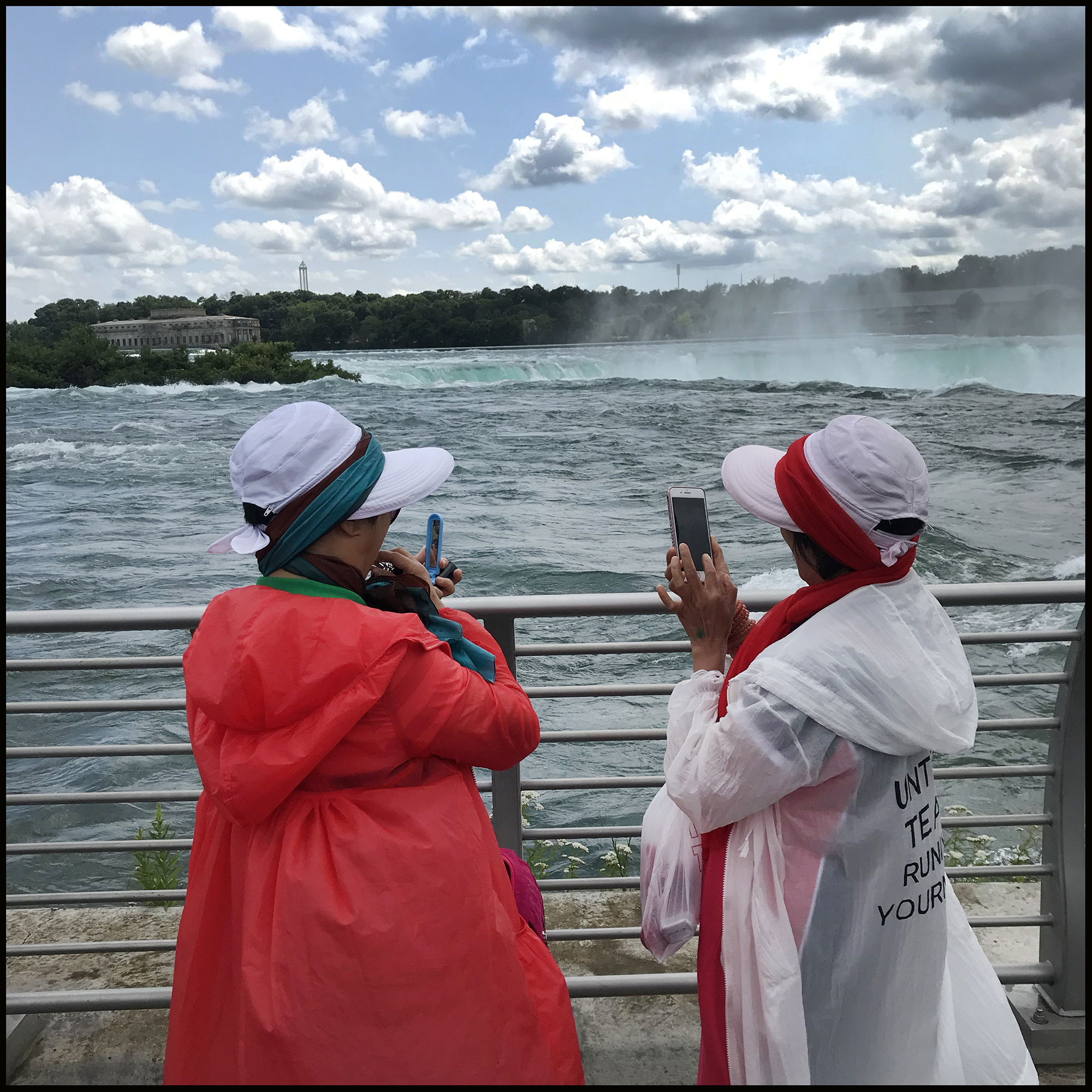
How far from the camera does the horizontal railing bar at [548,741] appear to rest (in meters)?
1.90

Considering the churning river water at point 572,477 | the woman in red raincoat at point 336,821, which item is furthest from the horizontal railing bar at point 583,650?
the churning river water at point 572,477

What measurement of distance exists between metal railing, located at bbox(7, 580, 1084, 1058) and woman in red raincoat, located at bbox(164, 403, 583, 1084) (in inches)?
19.8

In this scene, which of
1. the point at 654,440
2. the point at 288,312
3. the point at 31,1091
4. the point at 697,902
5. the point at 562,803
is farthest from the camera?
the point at 654,440

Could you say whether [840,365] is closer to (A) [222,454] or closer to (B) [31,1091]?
(A) [222,454]

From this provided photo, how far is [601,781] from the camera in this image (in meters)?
1.99

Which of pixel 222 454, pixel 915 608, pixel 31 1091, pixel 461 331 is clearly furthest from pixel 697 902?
pixel 222 454

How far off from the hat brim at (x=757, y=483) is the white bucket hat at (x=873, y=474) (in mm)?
87

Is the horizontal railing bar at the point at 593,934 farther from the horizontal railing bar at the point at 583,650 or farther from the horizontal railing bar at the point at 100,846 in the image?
the horizontal railing bar at the point at 100,846

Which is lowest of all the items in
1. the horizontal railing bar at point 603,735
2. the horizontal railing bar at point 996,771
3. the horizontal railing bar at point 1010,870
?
the horizontal railing bar at point 1010,870

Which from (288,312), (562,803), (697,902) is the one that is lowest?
(562,803)

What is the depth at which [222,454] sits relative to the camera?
120 ft

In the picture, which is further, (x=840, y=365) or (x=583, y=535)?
(x=840, y=365)

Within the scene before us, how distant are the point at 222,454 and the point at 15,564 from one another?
369 inches

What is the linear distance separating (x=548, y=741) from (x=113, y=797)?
36.9 inches
